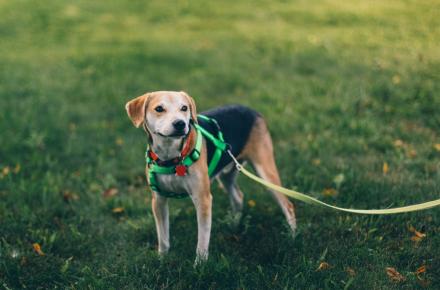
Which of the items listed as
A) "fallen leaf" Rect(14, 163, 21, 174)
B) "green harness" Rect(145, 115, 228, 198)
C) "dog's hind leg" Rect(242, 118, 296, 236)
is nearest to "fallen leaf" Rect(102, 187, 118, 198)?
"fallen leaf" Rect(14, 163, 21, 174)

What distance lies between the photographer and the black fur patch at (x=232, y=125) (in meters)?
4.38

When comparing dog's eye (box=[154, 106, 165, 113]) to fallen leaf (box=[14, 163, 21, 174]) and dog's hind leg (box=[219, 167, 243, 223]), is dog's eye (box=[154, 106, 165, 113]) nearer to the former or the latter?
dog's hind leg (box=[219, 167, 243, 223])

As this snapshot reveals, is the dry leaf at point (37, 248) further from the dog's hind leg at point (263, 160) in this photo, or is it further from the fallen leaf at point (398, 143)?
the fallen leaf at point (398, 143)

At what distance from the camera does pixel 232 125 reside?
15.0 ft

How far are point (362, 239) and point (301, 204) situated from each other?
903 mm

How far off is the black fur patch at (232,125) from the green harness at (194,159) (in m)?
→ 0.06

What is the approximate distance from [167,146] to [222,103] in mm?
4344

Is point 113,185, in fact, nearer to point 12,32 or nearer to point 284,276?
point 284,276

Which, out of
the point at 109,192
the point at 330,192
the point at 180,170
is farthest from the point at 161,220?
the point at 330,192

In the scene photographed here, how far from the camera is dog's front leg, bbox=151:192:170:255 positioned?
4.22m

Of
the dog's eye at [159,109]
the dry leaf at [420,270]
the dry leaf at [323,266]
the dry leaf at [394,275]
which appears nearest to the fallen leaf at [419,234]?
the dry leaf at [420,270]

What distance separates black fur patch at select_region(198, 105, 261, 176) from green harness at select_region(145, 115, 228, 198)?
0.18 ft

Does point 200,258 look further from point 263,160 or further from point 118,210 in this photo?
point 118,210

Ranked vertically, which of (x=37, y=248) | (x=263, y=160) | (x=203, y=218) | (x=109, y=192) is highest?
(x=263, y=160)
